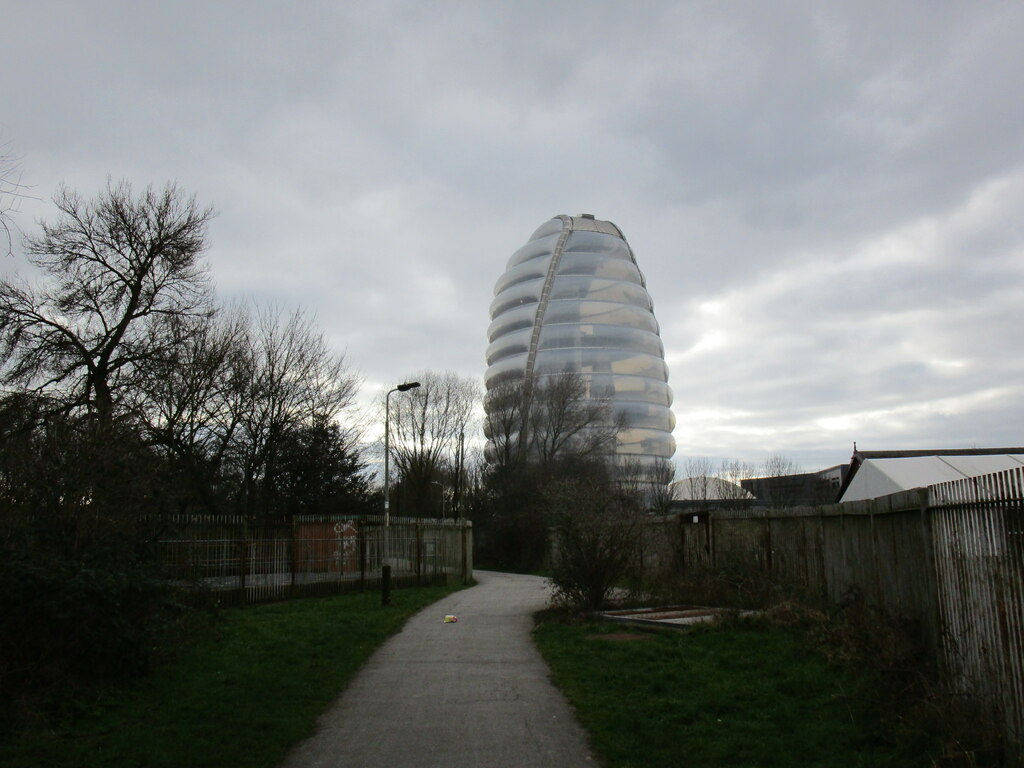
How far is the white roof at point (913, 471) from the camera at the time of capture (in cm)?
2634

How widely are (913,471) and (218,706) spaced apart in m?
24.0

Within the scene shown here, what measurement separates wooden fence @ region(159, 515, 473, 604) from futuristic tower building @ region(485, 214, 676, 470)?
5709 cm

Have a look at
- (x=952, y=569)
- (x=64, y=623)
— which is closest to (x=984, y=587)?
(x=952, y=569)

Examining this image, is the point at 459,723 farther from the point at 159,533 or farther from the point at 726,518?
the point at 726,518

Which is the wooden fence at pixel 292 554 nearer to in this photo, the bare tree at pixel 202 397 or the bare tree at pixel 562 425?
the bare tree at pixel 202 397

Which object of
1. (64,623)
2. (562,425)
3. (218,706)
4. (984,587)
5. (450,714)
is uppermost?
(562,425)

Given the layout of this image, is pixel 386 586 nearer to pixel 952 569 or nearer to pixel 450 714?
pixel 450 714

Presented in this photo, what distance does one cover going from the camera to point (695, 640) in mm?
12844

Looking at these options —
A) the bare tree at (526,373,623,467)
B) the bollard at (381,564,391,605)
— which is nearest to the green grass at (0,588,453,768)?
the bollard at (381,564,391,605)

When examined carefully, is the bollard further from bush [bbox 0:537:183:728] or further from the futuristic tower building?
the futuristic tower building

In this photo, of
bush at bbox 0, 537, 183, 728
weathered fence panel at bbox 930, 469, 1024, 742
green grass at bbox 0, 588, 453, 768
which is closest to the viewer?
weathered fence panel at bbox 930, 469, 1024, 742

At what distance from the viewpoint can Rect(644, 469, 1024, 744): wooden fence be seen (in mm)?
5621

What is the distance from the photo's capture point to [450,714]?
8.70 metres

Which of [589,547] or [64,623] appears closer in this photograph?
[64,623]
